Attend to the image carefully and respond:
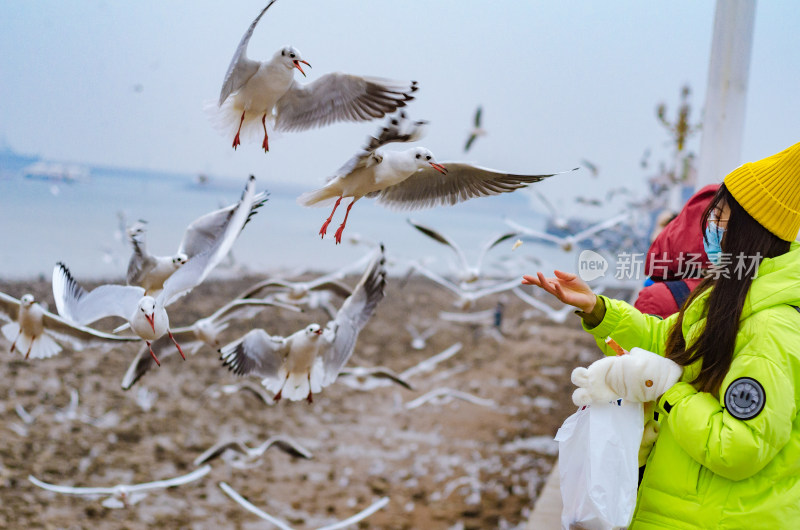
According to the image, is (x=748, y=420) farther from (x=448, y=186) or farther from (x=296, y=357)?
(x=296, y=357)

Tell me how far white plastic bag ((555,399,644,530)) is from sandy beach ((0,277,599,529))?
1098 millimetres

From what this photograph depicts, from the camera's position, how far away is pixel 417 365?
1924mm

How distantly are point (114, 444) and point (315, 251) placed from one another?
727 millimetres

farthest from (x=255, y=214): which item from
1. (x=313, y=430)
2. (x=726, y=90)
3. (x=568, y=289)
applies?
(x=726, y=90)

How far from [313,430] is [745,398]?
1.37 meters

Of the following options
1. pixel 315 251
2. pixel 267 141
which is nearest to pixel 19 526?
pixel 315 251

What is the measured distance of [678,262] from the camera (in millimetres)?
978

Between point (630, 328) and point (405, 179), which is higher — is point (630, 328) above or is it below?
below

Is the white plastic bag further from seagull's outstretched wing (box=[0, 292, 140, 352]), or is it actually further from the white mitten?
seagull's outstretched wing (box=[0, 292, 140, 352])

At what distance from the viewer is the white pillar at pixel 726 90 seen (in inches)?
67.9

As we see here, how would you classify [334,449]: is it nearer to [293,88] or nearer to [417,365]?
[417,365]

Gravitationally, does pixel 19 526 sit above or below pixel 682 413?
below

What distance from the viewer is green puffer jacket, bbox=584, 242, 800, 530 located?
61 cm

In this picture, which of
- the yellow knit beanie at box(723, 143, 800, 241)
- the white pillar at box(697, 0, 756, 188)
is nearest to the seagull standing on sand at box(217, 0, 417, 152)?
the yellow knit beanie at box(723, 143, 800, 241)
